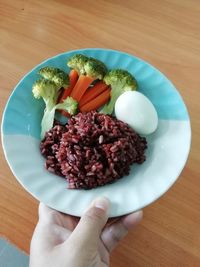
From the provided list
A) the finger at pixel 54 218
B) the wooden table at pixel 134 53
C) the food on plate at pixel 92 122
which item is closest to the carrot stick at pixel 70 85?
the food on plate at pixel 92 122

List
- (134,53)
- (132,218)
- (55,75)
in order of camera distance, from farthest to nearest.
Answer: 1. (134,53)
2. (55,75)
3. (132,218)

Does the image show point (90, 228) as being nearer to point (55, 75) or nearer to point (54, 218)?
point (54, 218)

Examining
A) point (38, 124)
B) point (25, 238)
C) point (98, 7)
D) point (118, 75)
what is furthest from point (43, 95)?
point (98, 7)

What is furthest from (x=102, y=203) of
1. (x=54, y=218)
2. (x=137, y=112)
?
(x=137, y=112)

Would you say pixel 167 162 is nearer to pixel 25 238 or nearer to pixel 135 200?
pixel 135 200

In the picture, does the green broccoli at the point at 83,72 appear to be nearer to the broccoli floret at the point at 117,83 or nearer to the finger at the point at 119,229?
the broccoli floret at the point at 117,83
